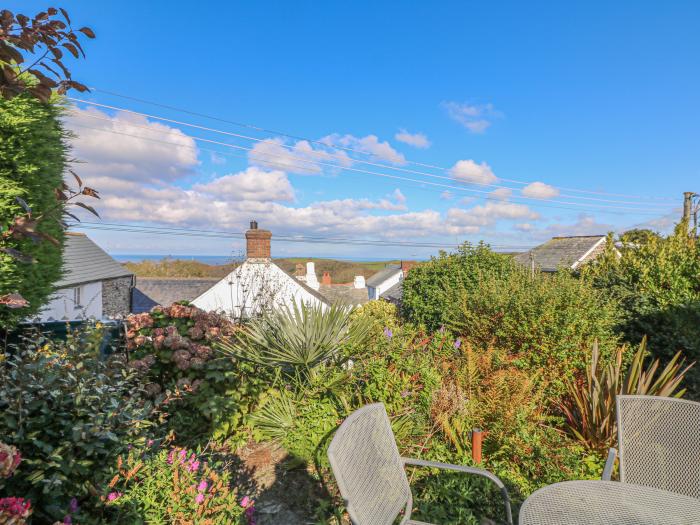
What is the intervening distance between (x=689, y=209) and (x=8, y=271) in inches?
1069

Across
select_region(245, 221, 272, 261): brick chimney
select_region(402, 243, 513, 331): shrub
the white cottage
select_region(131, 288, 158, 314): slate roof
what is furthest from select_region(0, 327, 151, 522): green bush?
select_region(131, 288, 158, 314): slate roof

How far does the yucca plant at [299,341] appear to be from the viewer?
4.52m

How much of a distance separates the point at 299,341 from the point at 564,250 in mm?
27491

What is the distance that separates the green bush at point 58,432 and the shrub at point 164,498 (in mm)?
139

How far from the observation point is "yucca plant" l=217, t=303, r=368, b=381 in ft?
14.8

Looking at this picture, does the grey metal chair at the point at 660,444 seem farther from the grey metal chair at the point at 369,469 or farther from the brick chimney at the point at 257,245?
the brick chimney at the point at 257,245

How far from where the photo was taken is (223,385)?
14.3 ft

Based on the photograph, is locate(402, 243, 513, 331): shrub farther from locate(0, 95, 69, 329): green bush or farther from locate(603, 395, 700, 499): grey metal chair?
locate(0, 95, 69, 329): green bush

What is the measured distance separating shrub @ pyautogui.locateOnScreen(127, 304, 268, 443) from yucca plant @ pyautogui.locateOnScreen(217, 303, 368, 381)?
211mm

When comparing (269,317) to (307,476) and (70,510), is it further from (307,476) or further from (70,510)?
(70,510)

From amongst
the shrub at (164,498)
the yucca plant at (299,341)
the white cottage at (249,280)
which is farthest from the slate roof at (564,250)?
the shrub at (164,498)

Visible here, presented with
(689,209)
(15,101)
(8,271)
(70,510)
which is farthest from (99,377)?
(689,209)

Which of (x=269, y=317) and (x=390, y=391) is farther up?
(x=269, y=317)

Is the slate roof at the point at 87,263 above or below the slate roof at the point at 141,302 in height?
above
